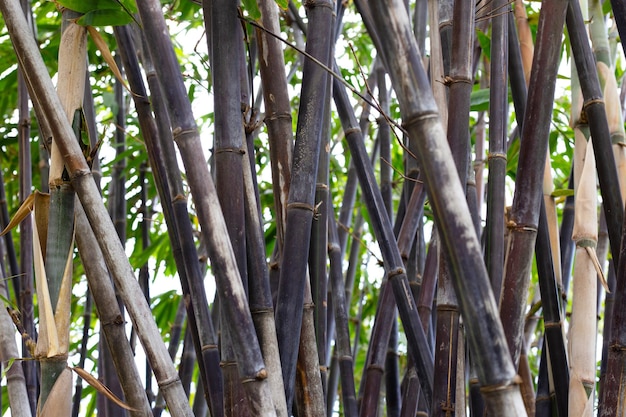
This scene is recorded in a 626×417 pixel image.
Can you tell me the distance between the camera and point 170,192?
1.07 metres

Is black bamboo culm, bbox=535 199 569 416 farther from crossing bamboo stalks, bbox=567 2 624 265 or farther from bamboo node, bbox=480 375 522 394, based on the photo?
bamboo node, bbox=480 375 522 394

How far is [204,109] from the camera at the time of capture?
2.45m

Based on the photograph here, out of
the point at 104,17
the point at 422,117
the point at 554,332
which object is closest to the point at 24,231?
the point at 104,17

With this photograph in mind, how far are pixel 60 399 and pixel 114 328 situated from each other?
85 millimetres

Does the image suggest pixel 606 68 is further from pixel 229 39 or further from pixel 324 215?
pixel 229 39

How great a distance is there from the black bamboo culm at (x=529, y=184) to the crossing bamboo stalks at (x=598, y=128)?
0.12 meters

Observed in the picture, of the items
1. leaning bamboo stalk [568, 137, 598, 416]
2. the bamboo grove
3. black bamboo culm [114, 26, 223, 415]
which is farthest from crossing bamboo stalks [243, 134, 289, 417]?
leaning bamboo stalk [568, 137, 598, 416]

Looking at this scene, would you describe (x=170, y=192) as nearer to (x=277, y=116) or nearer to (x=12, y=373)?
(x=277, y=116)

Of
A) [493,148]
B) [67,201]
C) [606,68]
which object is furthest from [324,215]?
[606,68]

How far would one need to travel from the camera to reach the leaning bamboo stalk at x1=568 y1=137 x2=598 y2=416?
0.87m

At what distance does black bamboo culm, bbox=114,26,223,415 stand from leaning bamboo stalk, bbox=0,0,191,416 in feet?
0.44

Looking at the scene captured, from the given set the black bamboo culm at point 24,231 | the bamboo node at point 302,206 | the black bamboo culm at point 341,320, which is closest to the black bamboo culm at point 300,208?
the bamboo node at point 302,206

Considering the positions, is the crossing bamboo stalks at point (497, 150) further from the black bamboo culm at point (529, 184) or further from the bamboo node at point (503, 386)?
the bamboo node at point (503, 386)

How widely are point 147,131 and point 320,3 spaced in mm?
313
